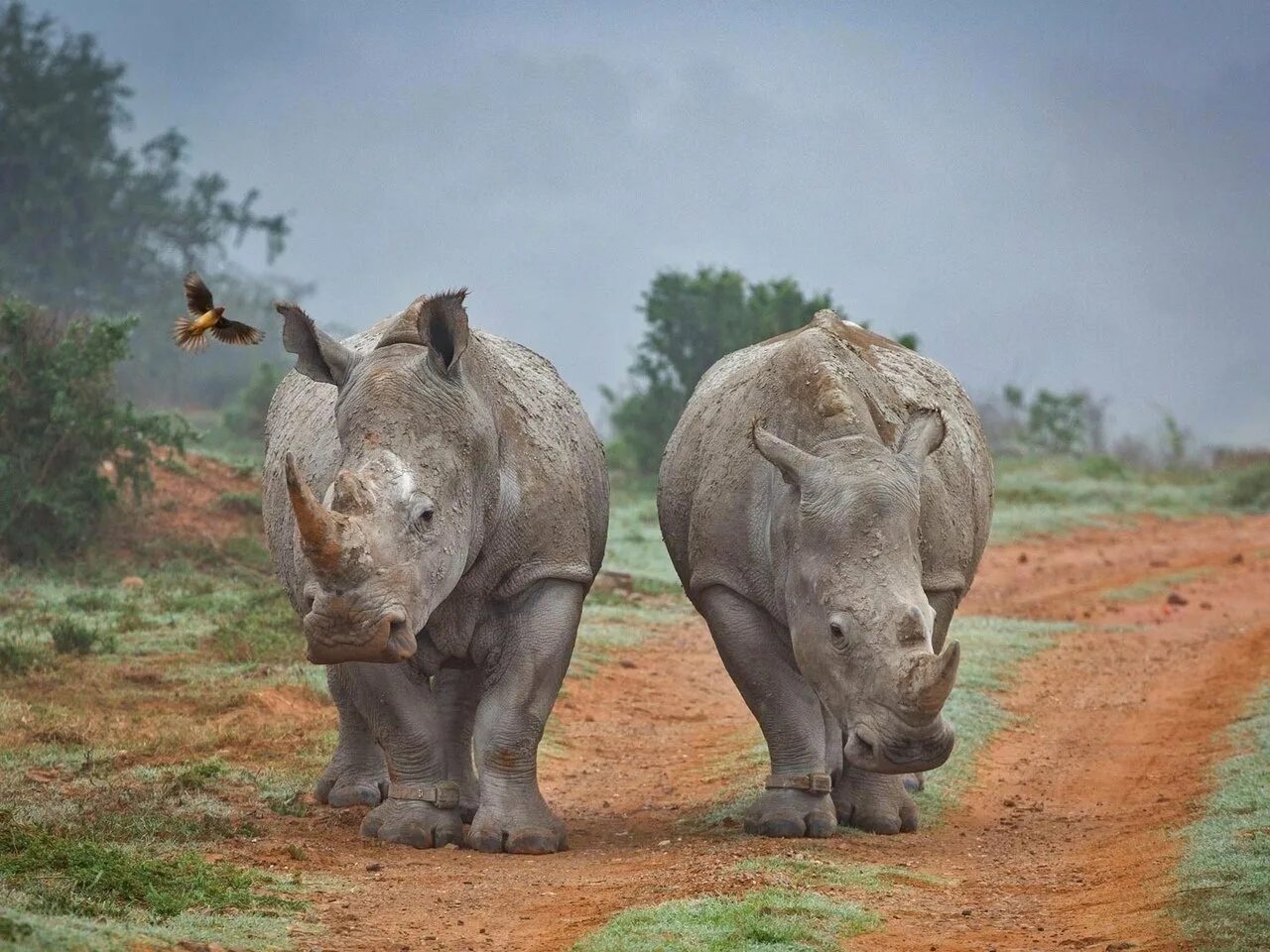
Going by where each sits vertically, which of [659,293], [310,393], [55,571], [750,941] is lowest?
[750,941]

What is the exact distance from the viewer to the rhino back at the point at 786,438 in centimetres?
873

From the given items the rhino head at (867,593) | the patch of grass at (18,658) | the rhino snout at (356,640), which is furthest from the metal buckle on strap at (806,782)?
the patch of grass at (18,658)

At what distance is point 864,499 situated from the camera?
26.0 ft

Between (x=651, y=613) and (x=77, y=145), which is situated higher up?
(x=77, y=145)

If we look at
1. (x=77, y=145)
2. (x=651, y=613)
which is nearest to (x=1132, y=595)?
(x=651, y=613)

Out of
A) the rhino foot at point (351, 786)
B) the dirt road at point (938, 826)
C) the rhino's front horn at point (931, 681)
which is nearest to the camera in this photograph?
the dirt road at point (938, 826)

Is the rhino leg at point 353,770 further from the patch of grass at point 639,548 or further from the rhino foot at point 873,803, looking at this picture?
the patch of grass at point 639,548

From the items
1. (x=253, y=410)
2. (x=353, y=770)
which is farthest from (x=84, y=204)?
(x=353, y=770)

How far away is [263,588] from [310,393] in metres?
6.68

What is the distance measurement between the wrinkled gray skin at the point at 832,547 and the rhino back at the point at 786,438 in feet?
0.04

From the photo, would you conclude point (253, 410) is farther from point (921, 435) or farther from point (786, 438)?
point (921, 435)

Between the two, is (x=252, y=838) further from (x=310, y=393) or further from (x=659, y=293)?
(x=659, y=293)

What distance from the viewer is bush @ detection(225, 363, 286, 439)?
1212 inches

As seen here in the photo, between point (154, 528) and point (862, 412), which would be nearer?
point (862, 412)
